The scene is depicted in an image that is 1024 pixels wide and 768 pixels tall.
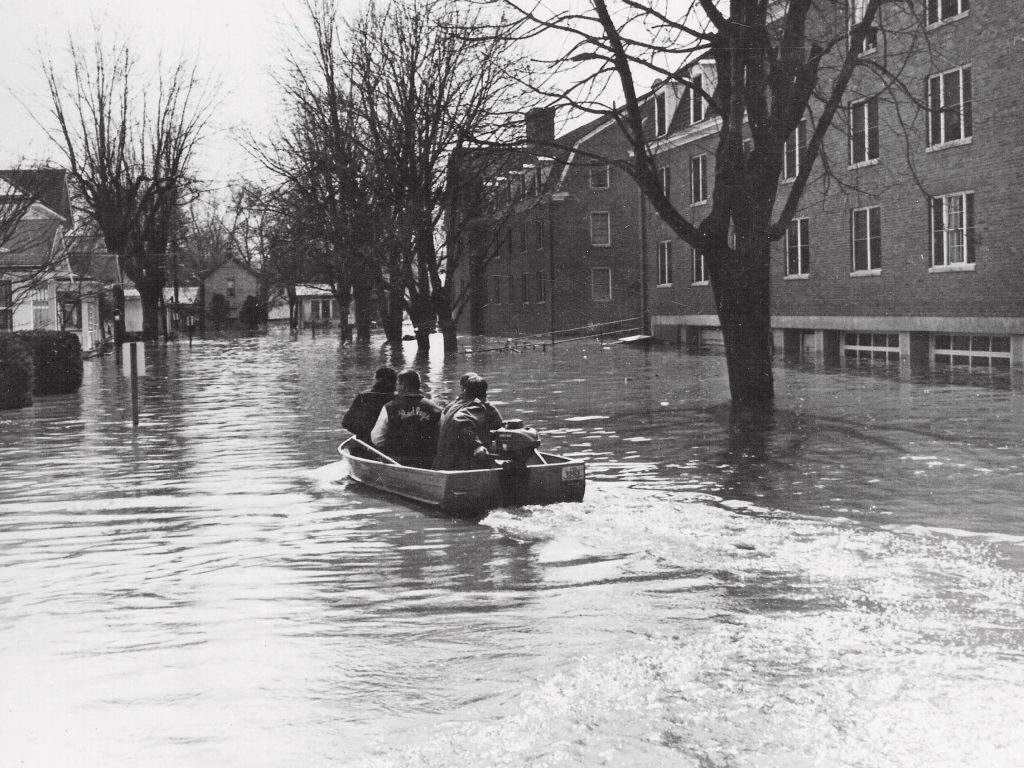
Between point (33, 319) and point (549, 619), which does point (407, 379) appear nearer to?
point (549, 619)

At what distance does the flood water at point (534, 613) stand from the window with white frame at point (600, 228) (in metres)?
42.8

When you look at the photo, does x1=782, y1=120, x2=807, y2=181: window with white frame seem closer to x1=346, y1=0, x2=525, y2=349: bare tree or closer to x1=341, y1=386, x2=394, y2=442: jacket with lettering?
x1=346, y1=0, x2=525, y2=349: bare tree

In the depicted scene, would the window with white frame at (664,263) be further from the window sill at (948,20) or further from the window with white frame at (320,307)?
the window with white frame at (320,307)

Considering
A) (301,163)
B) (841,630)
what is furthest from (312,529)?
(301,163)

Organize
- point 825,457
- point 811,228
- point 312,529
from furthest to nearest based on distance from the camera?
point 811,228 < point 825,457 < point 312,529

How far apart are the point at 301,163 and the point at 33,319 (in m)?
12.2

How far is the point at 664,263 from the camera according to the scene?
49.1m

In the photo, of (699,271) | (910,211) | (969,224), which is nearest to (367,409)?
(969,224)

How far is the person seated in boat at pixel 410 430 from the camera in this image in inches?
506

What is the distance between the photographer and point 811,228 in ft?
119

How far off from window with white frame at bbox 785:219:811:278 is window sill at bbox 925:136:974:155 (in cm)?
708

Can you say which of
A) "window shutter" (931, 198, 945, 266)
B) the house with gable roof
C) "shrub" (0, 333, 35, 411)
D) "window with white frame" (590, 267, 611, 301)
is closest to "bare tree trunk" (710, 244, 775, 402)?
"window shutter" (931, 198, 945, 266)

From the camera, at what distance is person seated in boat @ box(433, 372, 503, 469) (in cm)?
1143

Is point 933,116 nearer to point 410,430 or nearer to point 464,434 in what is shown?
point 410,430
